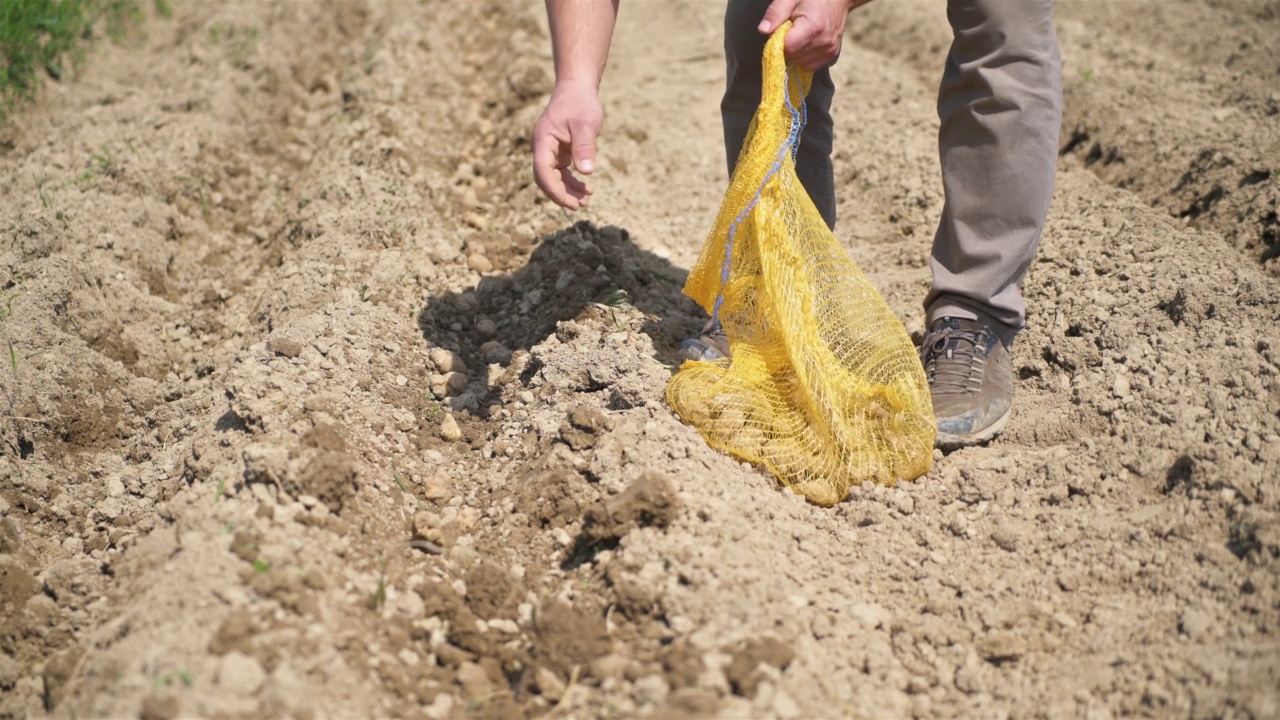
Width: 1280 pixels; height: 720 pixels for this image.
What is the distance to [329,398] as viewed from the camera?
2498 millimetres

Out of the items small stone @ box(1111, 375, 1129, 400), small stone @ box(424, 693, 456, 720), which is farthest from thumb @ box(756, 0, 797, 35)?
small stone @ box(424, 693, 456, 720)

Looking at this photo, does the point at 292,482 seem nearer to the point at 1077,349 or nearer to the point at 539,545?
the point at 539,545

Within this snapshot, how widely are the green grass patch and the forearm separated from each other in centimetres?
332

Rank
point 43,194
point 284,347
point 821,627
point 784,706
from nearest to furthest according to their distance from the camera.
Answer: point 784,706 → point 821,627 → point 284,347 → point 43,194

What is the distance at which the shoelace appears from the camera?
8.31 ft

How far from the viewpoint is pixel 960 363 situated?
2.53 m

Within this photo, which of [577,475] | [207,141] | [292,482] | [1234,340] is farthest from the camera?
[207,141]

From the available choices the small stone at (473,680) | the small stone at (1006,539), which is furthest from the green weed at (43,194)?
the small stone at (1006,539)

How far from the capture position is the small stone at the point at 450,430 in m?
2.69

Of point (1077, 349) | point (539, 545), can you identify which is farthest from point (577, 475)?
point (1077, 349)

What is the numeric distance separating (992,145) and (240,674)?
1997 millimetres

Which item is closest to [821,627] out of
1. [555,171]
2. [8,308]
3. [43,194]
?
[555,171]

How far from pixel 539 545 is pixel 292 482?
1.81ft

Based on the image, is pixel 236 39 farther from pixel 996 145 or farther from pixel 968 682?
pixel 968 682
